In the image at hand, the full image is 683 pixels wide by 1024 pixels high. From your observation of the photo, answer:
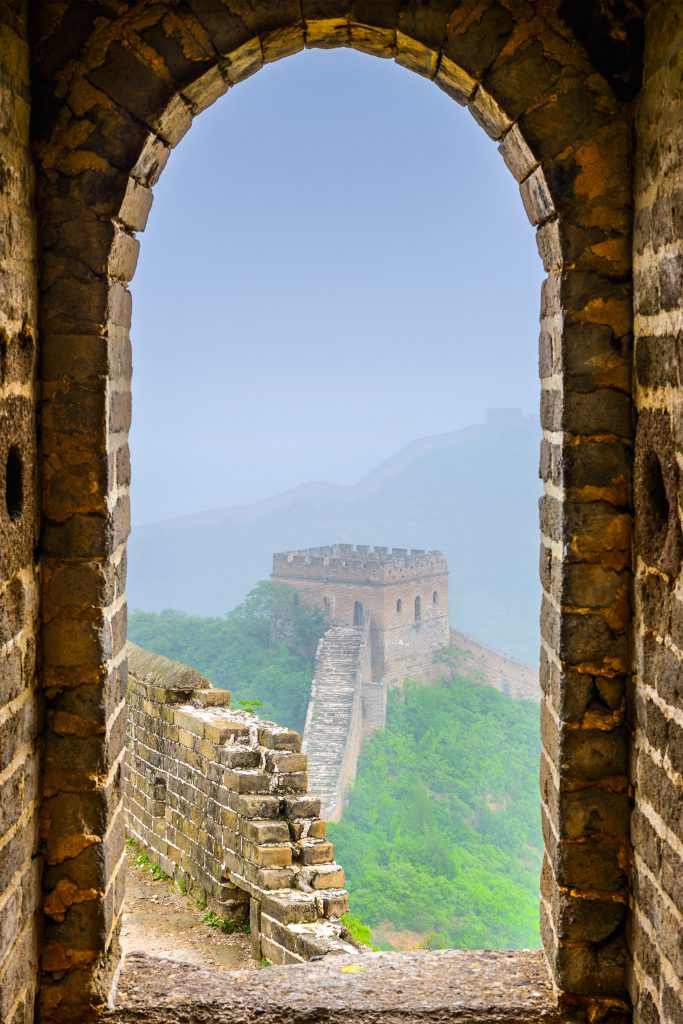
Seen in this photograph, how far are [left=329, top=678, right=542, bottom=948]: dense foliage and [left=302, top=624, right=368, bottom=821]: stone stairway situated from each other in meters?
1.19

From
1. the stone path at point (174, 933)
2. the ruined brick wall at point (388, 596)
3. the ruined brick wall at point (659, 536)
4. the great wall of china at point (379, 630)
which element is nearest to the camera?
the ruined brick wall at point (659, 536)

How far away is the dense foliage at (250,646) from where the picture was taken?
124 feet

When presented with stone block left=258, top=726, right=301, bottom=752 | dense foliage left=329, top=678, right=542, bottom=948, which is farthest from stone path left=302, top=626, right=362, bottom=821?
stone block left=258, top=726, right=301, bottom=752

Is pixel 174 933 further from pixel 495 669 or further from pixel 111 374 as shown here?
pixel 495 669

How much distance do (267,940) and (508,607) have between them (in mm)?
67134

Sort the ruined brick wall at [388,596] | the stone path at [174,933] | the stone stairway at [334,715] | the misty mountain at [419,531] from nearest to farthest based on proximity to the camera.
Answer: the stone path at [174,933], the stone stairway at [334,715], the ruined brick wall at [388,596], the misty mountain at [419,531]

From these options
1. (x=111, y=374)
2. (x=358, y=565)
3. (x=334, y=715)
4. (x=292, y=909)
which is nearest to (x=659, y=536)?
(x=111, y=374)

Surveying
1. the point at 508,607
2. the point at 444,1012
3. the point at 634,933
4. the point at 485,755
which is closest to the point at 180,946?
the point at 444,1012

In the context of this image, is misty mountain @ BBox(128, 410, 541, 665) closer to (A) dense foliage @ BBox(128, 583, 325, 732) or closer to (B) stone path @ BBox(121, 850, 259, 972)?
(A) dense foliage @ BBox(128, 583, 325, 732)

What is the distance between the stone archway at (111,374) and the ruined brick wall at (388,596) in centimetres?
3571

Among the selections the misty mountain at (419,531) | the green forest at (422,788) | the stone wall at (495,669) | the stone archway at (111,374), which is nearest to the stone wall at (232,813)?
the stone archway at (111,374)

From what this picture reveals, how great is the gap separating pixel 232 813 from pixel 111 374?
103 inches

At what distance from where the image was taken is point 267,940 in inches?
154

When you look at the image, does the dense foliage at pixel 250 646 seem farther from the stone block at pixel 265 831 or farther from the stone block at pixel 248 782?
the stone block at pixel 265 831
